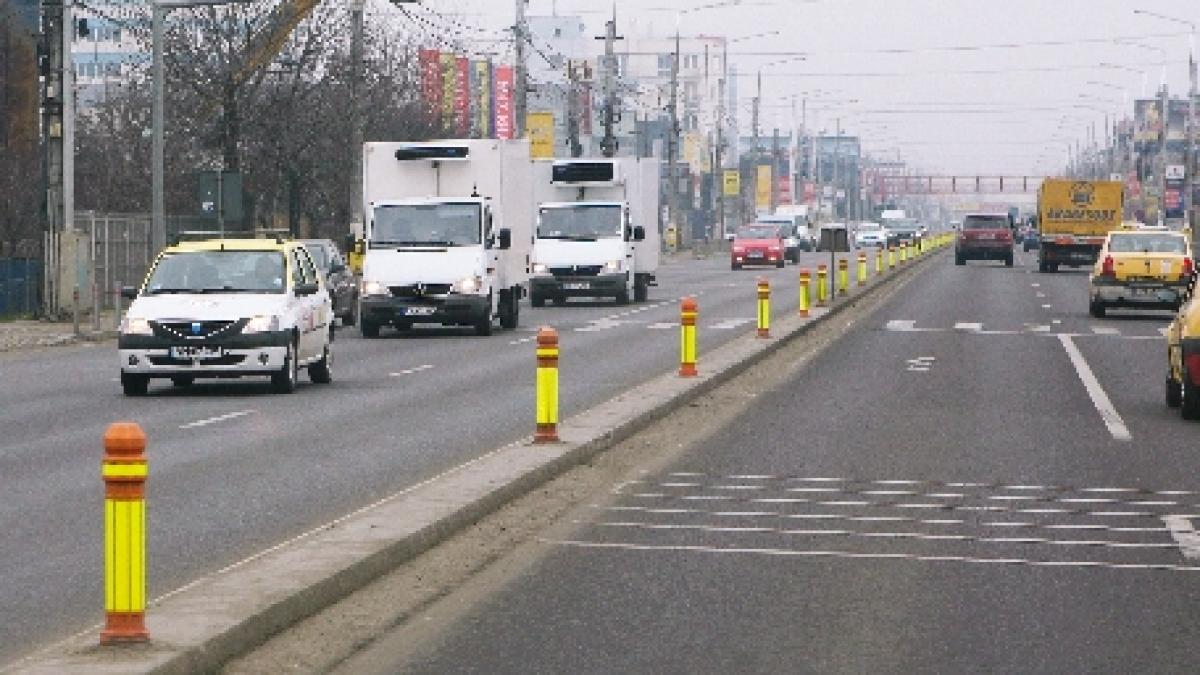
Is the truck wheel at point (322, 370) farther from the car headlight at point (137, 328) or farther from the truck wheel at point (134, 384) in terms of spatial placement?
the car headlight at point (137, 328)

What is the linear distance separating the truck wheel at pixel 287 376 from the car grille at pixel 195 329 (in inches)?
24.4

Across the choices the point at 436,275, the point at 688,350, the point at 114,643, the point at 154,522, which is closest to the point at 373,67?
the point at 436,275

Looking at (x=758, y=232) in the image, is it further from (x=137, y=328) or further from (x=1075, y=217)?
(x=137, y=328)

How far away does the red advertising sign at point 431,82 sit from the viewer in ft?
307

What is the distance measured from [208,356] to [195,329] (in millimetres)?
307

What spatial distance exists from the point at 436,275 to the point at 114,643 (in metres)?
31.0

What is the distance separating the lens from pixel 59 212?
4656 centimetres

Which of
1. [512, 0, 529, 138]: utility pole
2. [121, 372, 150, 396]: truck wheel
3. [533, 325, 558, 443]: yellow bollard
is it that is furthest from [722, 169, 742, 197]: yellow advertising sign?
[533, 325, 558, 443]: yellow bollard

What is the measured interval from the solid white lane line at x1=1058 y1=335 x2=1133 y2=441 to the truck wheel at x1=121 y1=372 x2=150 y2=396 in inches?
375

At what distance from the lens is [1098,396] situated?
26.9m

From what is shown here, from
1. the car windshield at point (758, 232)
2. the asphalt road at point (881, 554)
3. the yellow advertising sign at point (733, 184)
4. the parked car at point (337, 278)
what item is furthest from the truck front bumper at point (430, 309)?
the yellow advertising sign at point (733, 184)

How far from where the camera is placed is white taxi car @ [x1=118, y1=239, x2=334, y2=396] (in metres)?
26.6

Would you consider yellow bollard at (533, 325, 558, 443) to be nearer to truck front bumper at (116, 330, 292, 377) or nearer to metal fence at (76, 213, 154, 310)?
truck front bumper at (116, 330, 292, 377)

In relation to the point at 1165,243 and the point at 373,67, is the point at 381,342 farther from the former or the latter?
the point at 373,67
